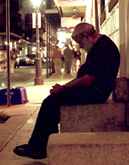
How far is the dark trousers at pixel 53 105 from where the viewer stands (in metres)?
3.74

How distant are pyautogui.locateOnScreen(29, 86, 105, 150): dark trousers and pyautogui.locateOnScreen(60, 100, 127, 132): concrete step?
0.06m

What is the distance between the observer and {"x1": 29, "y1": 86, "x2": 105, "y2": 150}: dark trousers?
3.74 metres

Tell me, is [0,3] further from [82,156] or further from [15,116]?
[82,156]

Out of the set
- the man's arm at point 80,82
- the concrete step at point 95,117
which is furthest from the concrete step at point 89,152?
the man's arm at point 80,82

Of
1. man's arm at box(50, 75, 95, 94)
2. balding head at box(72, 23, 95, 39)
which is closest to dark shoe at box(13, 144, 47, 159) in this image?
man's arm at box(50, 75, 95, 94)

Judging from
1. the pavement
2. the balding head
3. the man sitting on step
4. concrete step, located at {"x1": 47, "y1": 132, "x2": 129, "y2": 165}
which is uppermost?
the balding head

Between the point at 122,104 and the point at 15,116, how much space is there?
11.4 ft

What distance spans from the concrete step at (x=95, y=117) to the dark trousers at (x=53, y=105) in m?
0.06

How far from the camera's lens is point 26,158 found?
4.08 metres

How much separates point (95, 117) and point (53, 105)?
470mm

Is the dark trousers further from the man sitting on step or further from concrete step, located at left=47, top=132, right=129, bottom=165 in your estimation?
concrete step, located at left=47, top=132, right=129, bottom=165

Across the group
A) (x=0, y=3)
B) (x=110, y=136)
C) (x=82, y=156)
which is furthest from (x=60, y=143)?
(x=0, y=3)

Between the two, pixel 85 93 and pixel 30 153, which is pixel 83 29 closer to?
pixel 85 93

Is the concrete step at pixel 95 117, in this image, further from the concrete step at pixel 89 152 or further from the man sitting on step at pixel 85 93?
the concrete step at pixel 89 152
